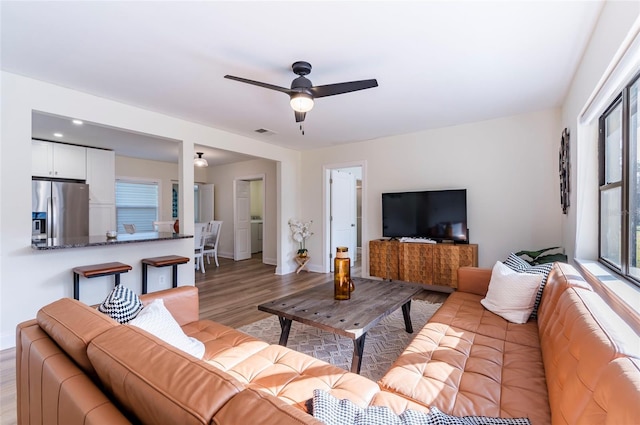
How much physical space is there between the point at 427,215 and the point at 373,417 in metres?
3.78

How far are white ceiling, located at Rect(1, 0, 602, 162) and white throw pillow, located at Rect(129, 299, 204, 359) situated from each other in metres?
1.81

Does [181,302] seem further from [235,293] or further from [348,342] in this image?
[235,293]

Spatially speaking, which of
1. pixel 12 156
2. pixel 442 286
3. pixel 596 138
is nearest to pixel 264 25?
pixel 12 156

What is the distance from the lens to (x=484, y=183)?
4.18 metres

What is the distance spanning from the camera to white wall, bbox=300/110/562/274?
3770 millimetres

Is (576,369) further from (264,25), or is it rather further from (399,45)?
(264,25)

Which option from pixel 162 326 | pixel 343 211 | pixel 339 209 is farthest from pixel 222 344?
pixel 343 211

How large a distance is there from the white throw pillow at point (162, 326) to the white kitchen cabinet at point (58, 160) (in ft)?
16.7

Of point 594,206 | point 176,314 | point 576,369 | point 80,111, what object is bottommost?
point 176,314

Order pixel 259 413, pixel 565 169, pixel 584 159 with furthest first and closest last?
pixel 565 169, pixel 584 159, pixel 259 413

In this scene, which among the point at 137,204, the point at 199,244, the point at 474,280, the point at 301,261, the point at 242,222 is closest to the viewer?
the point at 474,280

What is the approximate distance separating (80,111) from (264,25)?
2.44m

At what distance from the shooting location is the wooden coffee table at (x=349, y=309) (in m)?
1.92

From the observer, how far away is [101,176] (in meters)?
5.55
